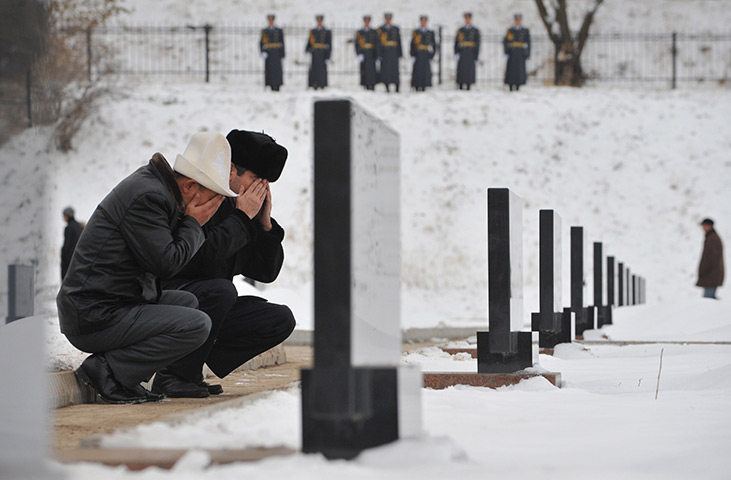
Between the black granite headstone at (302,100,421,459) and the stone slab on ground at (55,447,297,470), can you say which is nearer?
the stone slab on ground at (55,447,297,470)

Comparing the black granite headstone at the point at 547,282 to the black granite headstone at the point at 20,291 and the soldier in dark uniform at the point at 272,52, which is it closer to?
the black granite headstone at the point at 20,291

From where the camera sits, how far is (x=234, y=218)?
4.44 meters

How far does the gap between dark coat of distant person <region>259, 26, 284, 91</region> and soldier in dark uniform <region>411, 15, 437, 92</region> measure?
11.4ft

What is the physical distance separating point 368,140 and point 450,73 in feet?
106

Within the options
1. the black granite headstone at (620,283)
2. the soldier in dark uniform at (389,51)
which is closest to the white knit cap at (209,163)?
the black granite headstone at (620,283)

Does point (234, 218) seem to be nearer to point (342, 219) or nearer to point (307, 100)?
point (342, 219)

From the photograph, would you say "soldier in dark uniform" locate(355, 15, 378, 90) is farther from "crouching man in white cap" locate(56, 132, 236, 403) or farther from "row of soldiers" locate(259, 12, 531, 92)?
"crouching man in white cap" locate(56, 132, 236, 403)

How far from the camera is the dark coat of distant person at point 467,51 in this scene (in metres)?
28.3

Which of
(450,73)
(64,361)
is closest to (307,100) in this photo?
(450,73)

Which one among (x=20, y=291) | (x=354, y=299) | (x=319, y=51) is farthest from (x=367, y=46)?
(x=20, y=291)

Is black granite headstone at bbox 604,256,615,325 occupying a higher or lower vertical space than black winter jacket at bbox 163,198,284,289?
lower

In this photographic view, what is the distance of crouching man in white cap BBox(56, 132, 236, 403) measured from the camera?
406cm

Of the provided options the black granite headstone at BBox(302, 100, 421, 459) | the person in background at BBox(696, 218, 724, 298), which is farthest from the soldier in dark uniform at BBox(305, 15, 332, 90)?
the black granite headstone at BBox(302, 100, 421, 459)

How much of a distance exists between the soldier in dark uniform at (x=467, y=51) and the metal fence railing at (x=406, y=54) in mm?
4602
